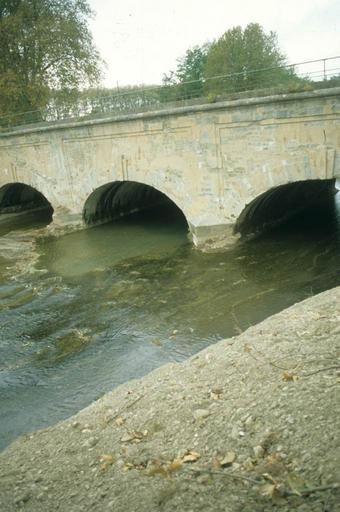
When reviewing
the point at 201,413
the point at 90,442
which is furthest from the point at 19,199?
the point at 201,413

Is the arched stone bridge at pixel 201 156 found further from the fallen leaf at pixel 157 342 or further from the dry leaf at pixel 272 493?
the dry leaf at pixel 272 493

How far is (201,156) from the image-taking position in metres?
13.7

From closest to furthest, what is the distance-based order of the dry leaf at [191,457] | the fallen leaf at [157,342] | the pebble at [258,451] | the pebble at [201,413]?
the pebble at [258,451] → the dry leaf at [191,457] → the pebble at [201,413] → the fallen leaf at [157,342]

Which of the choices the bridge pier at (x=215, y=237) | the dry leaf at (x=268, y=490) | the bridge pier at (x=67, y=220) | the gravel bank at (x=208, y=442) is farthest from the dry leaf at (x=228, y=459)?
the bridge pier at (x=67, y=220)

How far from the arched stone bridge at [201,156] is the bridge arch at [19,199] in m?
4.43

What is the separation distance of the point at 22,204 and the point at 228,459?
23.9 meters

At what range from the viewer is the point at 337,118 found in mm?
10930

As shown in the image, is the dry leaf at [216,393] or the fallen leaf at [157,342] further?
the fallen leaf at [157,342]

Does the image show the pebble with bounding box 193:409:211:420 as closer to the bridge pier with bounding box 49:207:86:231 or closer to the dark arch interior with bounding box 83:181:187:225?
the dark arch interior with bounding box 83:181:187:225

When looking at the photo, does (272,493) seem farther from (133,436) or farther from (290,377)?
(133,436)

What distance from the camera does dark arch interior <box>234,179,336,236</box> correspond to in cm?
1424

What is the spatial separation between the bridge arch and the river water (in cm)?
848

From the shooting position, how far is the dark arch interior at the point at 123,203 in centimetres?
1894

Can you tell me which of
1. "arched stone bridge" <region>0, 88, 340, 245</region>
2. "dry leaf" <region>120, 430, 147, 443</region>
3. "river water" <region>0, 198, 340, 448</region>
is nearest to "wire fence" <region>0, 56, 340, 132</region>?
"arched stone bridge" <region>0, 88, 340, 245</region>
